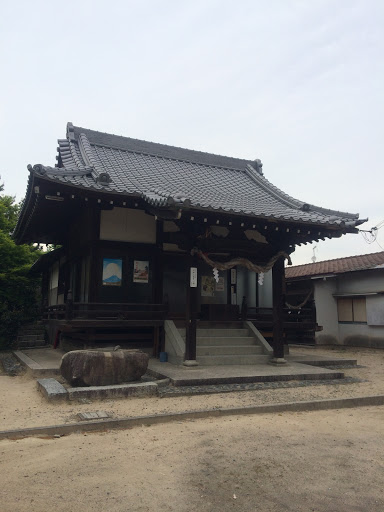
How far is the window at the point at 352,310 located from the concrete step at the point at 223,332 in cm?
901

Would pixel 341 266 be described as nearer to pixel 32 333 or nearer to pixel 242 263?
pixel 242 263

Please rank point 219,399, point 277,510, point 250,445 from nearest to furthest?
point 277,510 → point 250,445 → point 219,399

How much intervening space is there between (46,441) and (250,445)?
251cm

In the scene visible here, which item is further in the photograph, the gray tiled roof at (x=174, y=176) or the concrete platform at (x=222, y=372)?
the gray tiled roof at (x=174, y=176)

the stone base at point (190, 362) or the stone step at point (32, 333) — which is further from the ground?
the stone step at point (32, 333)

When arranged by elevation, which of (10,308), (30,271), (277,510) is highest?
(30,271)

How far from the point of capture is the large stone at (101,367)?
7535 millimetres

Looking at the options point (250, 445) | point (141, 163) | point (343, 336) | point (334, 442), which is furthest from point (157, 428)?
point (343, 336)

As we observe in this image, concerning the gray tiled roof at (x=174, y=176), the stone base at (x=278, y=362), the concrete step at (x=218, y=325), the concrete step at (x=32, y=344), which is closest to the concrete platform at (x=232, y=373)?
the stone base at (x=278, y=362)

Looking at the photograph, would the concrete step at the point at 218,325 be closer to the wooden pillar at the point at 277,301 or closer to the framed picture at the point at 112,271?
the wooden pillar at the point at 277,301

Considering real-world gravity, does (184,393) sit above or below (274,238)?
below

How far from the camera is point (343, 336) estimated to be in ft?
64.4

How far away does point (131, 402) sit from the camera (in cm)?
700

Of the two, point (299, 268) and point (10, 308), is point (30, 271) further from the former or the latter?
point (299, 268)
